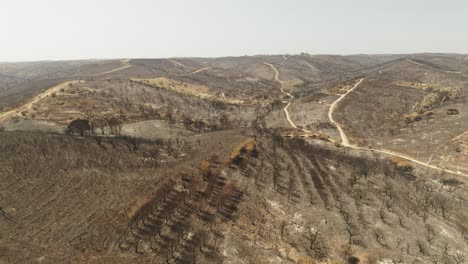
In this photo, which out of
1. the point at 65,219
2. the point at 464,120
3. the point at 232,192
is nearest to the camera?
the point at 65,219

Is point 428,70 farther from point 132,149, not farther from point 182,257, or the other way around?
point 182,257

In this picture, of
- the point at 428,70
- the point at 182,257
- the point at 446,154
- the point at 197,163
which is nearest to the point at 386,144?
the point at 446,154

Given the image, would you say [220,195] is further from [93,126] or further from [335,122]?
[335,122]

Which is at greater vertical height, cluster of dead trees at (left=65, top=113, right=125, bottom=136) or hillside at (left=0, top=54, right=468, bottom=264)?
cluster of dead trees at (left=65, top=113, right=125, bottom=136)

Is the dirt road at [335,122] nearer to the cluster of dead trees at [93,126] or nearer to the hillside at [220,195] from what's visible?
the hillside at [220,195]

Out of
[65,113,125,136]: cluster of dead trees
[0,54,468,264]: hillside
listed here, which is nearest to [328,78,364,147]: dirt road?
[0,54,468,264]: hillside

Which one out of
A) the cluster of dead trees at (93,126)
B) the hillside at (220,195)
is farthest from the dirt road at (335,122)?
the cluster of dead trees at (93,126)

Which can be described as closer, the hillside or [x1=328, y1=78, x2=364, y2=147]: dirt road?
the hillside

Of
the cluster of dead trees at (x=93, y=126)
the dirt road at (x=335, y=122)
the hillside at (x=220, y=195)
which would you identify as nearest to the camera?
the hillside at (x=220, y=195)

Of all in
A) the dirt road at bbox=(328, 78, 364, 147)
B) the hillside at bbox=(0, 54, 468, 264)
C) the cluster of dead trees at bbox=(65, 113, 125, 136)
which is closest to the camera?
the hillside at bbox=(0, 54, 468, 264)

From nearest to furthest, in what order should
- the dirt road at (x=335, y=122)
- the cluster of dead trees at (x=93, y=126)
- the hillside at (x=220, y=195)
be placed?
the hillside at (x=220, y=195), the cluster of dead trees at (x=93, y=126), the dirt road at (x=335, y=122)

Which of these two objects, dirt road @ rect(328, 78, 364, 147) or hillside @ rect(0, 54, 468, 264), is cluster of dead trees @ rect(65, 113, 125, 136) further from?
dirt road @ rect(328, 78, 364, 147)
